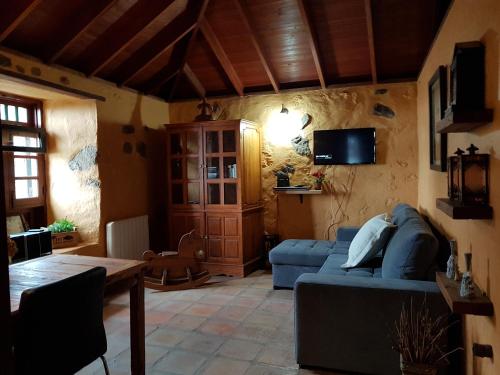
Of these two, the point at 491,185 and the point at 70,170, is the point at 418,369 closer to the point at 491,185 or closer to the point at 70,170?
the point at 491,185

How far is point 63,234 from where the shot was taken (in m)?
3.90

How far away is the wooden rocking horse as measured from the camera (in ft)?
13.3

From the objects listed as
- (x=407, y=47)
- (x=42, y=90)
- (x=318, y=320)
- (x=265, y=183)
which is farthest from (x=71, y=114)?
Answer: (x=407, y=47)

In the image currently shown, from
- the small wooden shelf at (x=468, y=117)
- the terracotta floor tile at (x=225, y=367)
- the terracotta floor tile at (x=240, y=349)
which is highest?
the small wooden shelf at (x=468, y=117)

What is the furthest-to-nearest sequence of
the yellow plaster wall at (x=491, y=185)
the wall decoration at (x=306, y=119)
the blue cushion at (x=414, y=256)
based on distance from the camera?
the wall decoration at (x=306, y=119) → the blue cushion at (x=414, y=256) → the yellow plaster wall at (x=491, y=185)

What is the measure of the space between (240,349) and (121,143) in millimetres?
2855

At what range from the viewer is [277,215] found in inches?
202

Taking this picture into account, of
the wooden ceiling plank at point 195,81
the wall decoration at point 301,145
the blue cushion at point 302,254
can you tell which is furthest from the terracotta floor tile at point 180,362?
the wooden ceiling plank at point 195,81

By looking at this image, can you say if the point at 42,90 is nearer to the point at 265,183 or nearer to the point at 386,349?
the point at 265,183

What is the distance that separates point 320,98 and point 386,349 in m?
3.37

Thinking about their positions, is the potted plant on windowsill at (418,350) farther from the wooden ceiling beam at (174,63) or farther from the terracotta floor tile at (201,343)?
the wooden ceiling beam at (174,63)

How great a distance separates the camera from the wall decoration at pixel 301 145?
494 centimetres

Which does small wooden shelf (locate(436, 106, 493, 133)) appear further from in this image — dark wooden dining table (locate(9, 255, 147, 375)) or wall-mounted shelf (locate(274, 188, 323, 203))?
wall-mounted shelf (locate(274, 188, 323, 203))

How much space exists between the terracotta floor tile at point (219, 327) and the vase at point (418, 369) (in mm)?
1483
